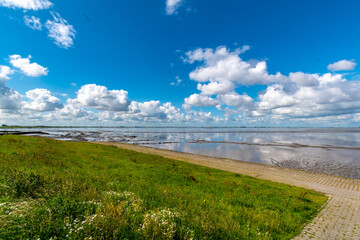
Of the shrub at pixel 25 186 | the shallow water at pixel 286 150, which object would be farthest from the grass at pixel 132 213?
the shallow water at pixel 286 150

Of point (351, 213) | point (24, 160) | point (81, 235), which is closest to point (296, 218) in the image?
point (351, 213)

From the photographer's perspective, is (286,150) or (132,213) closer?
(132,213)

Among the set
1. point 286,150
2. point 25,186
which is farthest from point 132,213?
point 286,150

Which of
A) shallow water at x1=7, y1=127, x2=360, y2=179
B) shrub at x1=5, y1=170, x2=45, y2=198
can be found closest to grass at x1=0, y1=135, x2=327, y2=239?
shrub at x1=5, y1=170, x2=45, y2=198

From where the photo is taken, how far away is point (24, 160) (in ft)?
48.5

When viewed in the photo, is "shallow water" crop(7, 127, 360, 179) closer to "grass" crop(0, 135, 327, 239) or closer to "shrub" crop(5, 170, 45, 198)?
"grass" crop(0, 135, 327, 239)

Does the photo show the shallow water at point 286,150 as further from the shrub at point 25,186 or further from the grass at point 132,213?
the shrub at point 25,186

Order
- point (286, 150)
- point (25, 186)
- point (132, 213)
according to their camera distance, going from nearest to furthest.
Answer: point (132, 213) < point (25, 186) < point (286, 150)

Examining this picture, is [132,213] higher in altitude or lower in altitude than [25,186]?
lower

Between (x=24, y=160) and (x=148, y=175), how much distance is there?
11.3 metres

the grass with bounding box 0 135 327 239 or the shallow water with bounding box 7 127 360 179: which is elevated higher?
the grass with bounding box 0 135 327 239

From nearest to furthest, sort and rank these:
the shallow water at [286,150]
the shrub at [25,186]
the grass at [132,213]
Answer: the grass at [132,213] → the shrub at [25,186] → the shallow water at [286,150]

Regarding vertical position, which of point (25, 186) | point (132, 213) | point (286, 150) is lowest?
point (286, 150)

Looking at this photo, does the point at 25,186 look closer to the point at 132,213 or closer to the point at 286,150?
the point at 132,213
